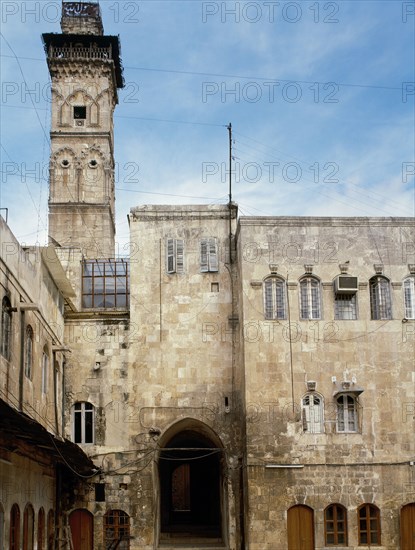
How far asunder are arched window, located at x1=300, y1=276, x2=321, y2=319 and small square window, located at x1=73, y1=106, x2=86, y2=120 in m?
20.7

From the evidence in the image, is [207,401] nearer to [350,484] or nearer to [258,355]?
[258,355]

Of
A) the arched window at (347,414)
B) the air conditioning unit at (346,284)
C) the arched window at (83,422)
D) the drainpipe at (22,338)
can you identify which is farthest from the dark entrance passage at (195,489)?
the drainpipe at (22,338)

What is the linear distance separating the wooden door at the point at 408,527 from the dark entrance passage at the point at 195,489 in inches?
256

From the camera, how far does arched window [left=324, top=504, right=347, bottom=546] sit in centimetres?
2261

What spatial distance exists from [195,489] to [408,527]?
15.2 metres

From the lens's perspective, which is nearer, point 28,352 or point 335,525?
point 28,352

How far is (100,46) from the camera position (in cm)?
4184

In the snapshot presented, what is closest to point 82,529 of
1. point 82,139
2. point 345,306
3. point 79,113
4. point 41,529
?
point 41,529

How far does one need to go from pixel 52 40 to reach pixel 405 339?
26.1 metres

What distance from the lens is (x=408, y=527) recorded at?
2275 cm

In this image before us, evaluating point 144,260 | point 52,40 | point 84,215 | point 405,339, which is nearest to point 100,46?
point 52,40

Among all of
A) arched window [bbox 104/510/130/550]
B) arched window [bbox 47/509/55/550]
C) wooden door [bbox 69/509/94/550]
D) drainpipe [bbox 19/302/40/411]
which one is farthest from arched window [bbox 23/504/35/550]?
arched window [bbox 104/510/130/550]

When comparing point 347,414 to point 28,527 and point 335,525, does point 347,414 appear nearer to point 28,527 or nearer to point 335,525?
point 335,525

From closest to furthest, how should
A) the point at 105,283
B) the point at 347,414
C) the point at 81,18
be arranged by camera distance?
the point at 347,414, the point at 105,283, the point at 81,18
